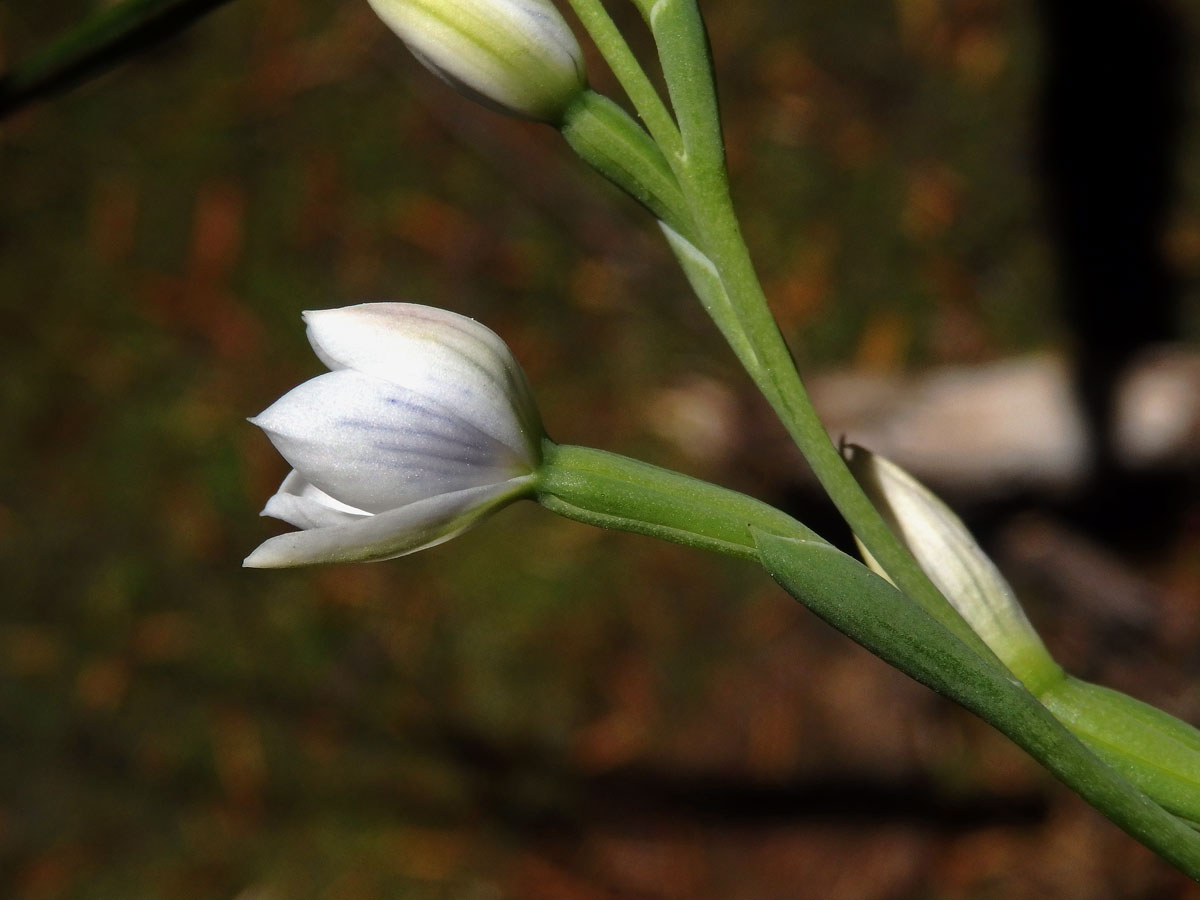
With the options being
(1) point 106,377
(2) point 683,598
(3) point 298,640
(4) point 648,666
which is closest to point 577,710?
(4) point 648,666

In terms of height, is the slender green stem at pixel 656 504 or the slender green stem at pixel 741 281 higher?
the slender green stem at pixel 741 281

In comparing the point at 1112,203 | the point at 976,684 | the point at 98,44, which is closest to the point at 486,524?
the point at 1112,203

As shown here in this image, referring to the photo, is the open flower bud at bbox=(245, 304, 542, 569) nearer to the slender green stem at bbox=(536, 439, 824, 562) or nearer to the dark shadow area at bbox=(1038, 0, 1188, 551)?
the slender green stem at bbox=(536, 439, 824, 562)

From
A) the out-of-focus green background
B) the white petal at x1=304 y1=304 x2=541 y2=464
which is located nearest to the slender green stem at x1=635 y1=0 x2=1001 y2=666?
the white petal at x1=304 y1=304 x2=541 y2=464

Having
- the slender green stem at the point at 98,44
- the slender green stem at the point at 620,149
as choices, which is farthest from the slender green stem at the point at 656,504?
the slender green stem at the point at 98,44

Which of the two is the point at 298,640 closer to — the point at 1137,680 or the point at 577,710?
the point at 577,710

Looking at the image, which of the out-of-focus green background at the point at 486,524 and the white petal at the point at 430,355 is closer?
the white petal at the point at 430,355

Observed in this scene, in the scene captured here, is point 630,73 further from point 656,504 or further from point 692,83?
point 656,504

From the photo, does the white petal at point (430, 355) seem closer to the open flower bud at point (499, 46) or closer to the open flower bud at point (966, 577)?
the open flower bud at point (499, 46)
